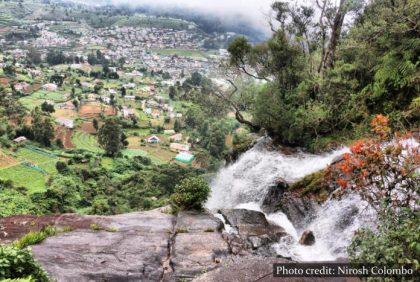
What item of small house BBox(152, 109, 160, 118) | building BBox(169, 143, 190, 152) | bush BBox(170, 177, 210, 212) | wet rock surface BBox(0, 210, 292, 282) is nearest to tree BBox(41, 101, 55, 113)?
small house BBox(152, 109, 160, 118)

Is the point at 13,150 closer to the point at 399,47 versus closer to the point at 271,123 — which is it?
the point at 271,123

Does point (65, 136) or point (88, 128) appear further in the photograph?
point (88, 128)

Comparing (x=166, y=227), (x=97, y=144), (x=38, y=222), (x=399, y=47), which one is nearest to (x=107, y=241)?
(x=166, y=227)

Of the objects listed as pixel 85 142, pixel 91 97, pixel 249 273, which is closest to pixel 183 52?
pixel 91 97

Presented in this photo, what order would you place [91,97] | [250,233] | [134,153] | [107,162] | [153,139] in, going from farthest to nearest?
[91,97]
[153,139]
[134,153]
[107,162]
[250,233]

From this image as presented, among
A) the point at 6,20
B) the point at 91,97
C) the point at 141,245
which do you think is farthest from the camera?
the point at 6,20

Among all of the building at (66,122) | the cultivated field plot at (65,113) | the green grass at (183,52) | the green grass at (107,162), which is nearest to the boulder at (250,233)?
the green grass at (107,162)

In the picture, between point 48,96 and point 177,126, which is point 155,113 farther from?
point 48,96

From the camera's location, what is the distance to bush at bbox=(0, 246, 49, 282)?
4.74 m

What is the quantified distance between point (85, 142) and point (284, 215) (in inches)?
1967

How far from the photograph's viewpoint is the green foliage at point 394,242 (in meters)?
4.23

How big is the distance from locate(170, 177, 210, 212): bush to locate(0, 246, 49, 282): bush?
253 inches

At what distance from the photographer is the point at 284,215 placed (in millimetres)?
12477

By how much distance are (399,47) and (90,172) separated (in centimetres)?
3481
